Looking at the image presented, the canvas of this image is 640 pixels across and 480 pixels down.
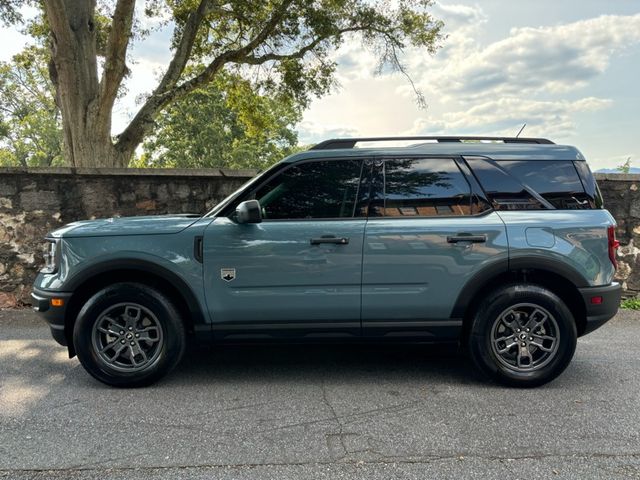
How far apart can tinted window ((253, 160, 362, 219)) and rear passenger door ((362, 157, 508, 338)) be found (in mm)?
240

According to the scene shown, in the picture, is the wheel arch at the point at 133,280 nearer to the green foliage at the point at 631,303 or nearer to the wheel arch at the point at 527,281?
the wheel arch at the point at 527,281

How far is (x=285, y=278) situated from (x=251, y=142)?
34.3 metres

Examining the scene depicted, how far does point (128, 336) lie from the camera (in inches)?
140

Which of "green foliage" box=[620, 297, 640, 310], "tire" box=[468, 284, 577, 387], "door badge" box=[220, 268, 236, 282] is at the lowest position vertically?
"green foliage" box=[620, 297, 640, 310]

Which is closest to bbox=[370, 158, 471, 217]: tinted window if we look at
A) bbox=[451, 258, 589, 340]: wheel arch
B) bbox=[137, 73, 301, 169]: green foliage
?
bbox=[451, 258, 589, 340]: wheel arch

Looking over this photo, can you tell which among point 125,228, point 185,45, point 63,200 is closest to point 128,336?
point 125,228

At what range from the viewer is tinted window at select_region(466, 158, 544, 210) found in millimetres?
3607

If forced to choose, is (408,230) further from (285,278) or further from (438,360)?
(438,360)

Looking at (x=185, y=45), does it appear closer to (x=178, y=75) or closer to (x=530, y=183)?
(x=178, y=75)

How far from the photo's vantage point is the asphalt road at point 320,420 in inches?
98.0

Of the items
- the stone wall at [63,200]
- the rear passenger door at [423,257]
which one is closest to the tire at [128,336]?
the rear passenger door at [423,257]

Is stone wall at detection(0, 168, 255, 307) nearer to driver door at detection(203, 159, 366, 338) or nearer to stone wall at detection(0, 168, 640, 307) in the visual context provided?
stone wall at detection(0, 168, 640, 307)

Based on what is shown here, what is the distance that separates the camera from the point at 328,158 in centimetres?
373

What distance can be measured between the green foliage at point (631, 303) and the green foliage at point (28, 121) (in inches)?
1485
